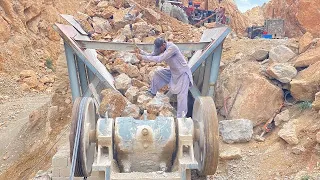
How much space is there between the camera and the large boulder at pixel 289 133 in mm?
5203

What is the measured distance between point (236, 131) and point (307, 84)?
1.19m

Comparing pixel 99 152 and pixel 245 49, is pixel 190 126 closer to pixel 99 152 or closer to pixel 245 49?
pixel 99 152

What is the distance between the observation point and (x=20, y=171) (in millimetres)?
6816

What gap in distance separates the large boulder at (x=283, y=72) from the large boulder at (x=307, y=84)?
0.40 ft

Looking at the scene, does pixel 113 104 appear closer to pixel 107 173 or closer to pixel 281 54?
pixel 107 173

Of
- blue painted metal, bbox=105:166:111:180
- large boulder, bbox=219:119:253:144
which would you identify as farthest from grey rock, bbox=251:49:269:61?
blue painted metal, bbox=105:166:111:180

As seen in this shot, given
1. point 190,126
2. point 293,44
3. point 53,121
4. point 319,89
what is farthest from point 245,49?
point 190,126

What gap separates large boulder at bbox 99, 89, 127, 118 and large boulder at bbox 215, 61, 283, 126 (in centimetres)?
173

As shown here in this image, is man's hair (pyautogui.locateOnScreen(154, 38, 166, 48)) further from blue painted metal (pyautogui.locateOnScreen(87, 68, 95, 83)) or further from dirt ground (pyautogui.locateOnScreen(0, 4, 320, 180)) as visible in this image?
dirt ground (pyautogui.locateOnScreen(0, 4, 320, 180))

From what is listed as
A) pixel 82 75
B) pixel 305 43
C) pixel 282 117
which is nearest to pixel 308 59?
pixel 305 43

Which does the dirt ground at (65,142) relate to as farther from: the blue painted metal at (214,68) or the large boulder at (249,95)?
the blue painted metal at (214,68)

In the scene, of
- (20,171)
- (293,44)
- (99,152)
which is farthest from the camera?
(293,44)

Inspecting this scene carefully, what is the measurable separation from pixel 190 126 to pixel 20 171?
12.8 feet

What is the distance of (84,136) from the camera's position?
153 inches
